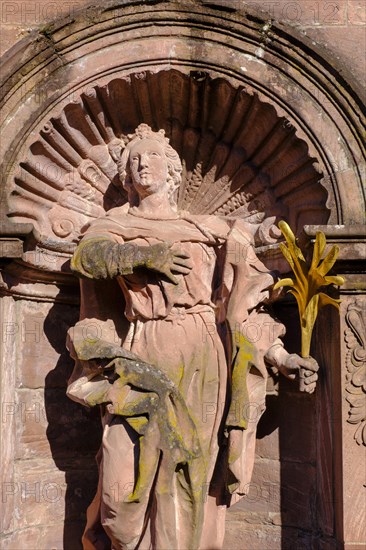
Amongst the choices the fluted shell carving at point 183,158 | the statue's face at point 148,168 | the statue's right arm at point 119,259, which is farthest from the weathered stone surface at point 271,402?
the statue's right arm at point 119,259

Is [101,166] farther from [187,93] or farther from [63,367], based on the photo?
[63,367]

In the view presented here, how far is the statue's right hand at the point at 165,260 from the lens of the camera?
234 inches

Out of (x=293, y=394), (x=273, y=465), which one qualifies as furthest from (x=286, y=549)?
(x=293, y=394)

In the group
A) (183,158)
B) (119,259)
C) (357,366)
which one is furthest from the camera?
(183,158)

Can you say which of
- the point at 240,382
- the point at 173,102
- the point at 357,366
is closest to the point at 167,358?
the point at 240,382

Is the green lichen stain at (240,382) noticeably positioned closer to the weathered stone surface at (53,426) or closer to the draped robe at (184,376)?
the draped robe at (184,376)

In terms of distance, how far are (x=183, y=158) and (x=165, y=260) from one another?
1257 millimetres

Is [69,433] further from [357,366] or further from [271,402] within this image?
[357,366]

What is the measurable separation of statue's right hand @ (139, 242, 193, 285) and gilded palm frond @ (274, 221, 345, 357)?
536 mm

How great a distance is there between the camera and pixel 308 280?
19.7 feet

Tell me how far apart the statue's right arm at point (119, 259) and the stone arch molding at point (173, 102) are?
44cm

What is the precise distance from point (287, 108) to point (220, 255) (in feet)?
3.02

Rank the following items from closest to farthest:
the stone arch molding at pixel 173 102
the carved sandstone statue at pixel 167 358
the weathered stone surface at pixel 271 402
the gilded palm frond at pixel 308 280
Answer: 1. the carved sandstone statue at pixel 167 358
2. the gilded palm frond at pixel 308 280
3. the weathered stone surface at pixel 271 402
4. the stone arch molding at pixel 173 102

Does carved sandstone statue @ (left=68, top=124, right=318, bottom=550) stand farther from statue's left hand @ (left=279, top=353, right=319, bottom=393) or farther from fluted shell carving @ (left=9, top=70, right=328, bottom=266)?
fluted shell carving @ (left=9, top=70, right=328, bottom=266)
